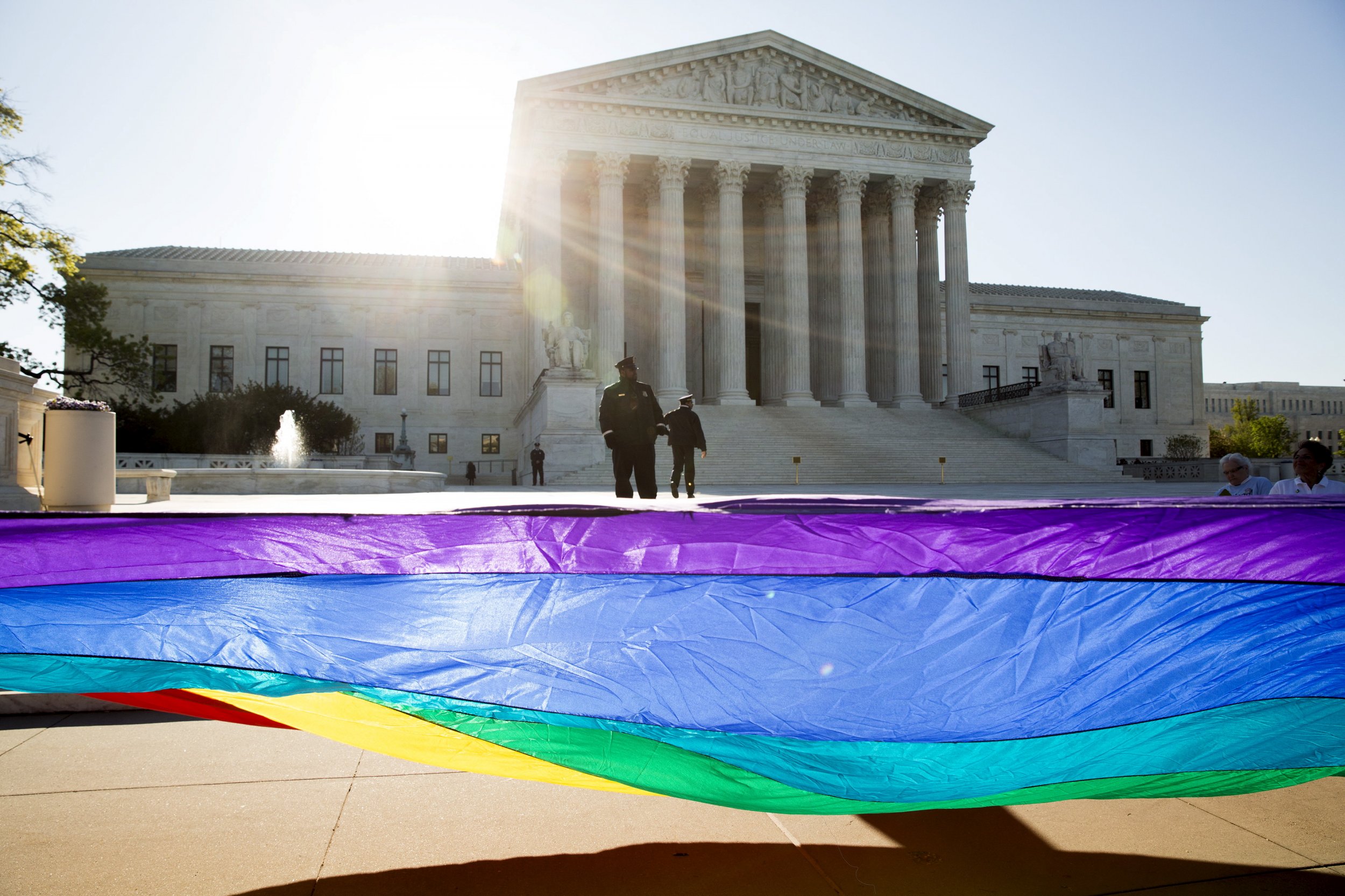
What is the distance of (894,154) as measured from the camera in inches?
1751

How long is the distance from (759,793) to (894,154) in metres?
46.0

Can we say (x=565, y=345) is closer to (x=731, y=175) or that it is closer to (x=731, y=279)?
(x=731, y=279)

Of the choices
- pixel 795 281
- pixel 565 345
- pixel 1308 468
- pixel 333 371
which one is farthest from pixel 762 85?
→ pixel 1308 468

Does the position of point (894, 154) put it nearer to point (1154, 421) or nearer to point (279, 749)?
point (1154, 421)

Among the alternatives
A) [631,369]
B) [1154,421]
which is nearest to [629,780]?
[631,369]

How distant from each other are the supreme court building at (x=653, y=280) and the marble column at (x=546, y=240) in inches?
4.8

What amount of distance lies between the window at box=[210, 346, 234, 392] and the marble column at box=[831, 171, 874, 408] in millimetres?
34426

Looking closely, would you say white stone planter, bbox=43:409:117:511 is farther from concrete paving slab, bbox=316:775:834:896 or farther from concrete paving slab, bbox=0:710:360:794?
concrete paving slab, bbox=316:775:834:896

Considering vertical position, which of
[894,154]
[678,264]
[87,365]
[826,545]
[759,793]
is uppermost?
[894,154]

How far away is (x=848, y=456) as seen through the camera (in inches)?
1320

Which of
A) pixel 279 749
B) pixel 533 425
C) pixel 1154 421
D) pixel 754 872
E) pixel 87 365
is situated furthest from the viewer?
pixel 1154 421

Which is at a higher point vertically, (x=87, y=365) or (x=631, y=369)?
(x=87, y=365)

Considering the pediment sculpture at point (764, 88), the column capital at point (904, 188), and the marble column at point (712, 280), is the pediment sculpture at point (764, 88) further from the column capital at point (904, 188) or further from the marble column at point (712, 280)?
the marble column at point (712, 280)

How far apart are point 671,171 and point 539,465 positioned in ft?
55.4
